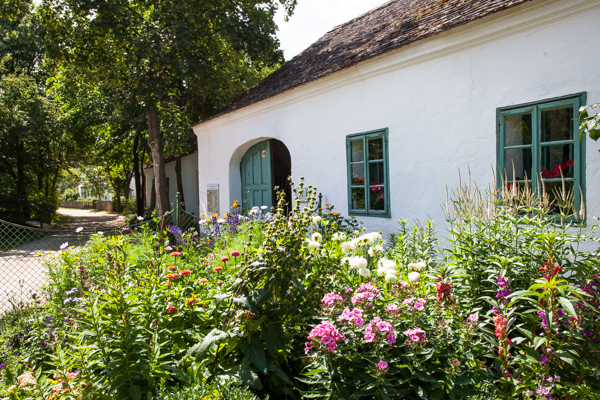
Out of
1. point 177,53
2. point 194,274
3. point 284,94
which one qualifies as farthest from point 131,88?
point 194,274

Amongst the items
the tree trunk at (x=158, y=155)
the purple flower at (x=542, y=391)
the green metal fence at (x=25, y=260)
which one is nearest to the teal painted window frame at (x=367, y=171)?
the purple flower at (x=542, y=391)

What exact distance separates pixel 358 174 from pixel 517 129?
104 inches

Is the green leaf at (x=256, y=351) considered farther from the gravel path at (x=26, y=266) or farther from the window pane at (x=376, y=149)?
the window pane at (x=376, y=149)

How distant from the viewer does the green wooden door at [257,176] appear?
918cm

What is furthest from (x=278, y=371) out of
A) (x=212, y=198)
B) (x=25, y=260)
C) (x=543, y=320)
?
(x=25, y=260)

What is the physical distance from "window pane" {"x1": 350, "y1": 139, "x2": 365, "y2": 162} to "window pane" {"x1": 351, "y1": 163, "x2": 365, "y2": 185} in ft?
0.38

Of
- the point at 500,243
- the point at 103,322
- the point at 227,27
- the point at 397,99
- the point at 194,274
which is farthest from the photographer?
the point at 227,27

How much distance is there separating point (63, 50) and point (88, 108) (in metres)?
5.55

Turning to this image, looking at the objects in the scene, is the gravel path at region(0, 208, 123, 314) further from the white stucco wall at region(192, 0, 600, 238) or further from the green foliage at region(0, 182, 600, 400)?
the white stucco wall at region(192, 0, 600, 238)

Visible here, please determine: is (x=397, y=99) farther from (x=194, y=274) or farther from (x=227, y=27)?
(x=227, y=27)

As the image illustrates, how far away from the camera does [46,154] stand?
763 inches

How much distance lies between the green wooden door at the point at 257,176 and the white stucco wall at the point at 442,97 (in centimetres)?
123

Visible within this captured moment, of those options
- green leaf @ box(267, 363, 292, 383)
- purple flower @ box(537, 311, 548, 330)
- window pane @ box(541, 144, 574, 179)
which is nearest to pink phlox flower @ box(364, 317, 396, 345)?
green leaf @ box(267, 363, 292, 383)

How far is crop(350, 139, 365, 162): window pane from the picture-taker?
6617 millimetres
